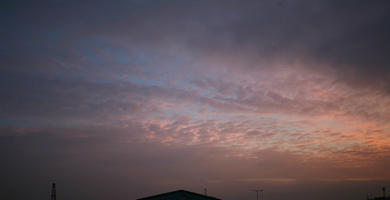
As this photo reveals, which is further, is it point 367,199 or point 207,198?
point 367,199

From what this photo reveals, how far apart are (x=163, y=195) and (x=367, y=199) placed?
108 metres

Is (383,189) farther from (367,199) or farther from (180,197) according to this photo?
(180,197)

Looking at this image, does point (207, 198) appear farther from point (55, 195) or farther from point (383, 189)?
point (383, 189)

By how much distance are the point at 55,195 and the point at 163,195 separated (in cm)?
4592

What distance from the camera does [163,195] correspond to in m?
44.2

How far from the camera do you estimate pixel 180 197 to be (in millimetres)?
43688

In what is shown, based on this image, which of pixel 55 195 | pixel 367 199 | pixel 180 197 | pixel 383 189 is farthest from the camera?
pixel 367 199

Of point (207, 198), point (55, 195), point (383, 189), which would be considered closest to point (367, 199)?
point (383, 189)

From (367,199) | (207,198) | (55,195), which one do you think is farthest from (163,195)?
(367,199)

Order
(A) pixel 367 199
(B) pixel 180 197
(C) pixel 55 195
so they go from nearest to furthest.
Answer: (B) pixel 180 197 < (C) pixel 55 195 < (A) pixel 367 199

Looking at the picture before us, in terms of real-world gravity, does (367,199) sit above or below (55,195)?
below

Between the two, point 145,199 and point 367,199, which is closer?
point 145,199

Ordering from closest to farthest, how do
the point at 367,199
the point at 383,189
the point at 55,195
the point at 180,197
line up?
1. the point at 180,197
2. the point at 55,195
3. the point at 383,189
4. the point at 367,199

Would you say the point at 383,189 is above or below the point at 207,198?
below
